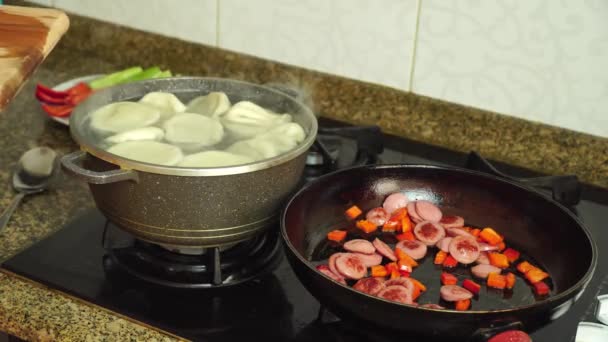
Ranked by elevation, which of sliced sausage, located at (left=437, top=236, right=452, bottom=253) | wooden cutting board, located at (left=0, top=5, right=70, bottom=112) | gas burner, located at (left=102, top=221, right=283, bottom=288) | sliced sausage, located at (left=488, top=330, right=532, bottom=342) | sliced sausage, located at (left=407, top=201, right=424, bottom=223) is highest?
wooden cutting board, located at (left=0, top=5, right=70, bottom=112)

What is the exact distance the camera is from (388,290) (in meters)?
0.88

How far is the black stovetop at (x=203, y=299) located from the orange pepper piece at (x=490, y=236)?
13cm

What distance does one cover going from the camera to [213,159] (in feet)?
3.13

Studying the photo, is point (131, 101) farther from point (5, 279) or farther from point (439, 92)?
point (439, 92)

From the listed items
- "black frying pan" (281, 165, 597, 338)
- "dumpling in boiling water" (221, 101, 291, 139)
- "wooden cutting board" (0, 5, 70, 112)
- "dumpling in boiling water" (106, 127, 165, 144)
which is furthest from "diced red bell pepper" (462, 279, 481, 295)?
"wooden cutting board" (0, 5, 70, 112)

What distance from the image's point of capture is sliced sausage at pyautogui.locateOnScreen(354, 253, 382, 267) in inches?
37.9

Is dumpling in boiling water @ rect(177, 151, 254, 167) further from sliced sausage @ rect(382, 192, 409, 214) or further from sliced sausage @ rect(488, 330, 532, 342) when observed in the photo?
sliced sausage @ rect(488, 330, 532, 342)

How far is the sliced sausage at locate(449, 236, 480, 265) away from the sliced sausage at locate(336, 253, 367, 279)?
13 centimetres

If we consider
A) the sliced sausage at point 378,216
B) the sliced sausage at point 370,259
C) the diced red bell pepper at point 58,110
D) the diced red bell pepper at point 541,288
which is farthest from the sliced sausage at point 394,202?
the diced red bell pepper at point 58,110

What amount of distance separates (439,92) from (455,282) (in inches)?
18.0

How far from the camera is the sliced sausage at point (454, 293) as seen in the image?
2.97 feet

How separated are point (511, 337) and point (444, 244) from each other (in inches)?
10.9

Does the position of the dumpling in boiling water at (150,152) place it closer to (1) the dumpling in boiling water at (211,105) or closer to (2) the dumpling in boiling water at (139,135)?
(2) the dumpling in boiling water at (139,135)

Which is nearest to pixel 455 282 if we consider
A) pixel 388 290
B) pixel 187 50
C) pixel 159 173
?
pixel 388 290
